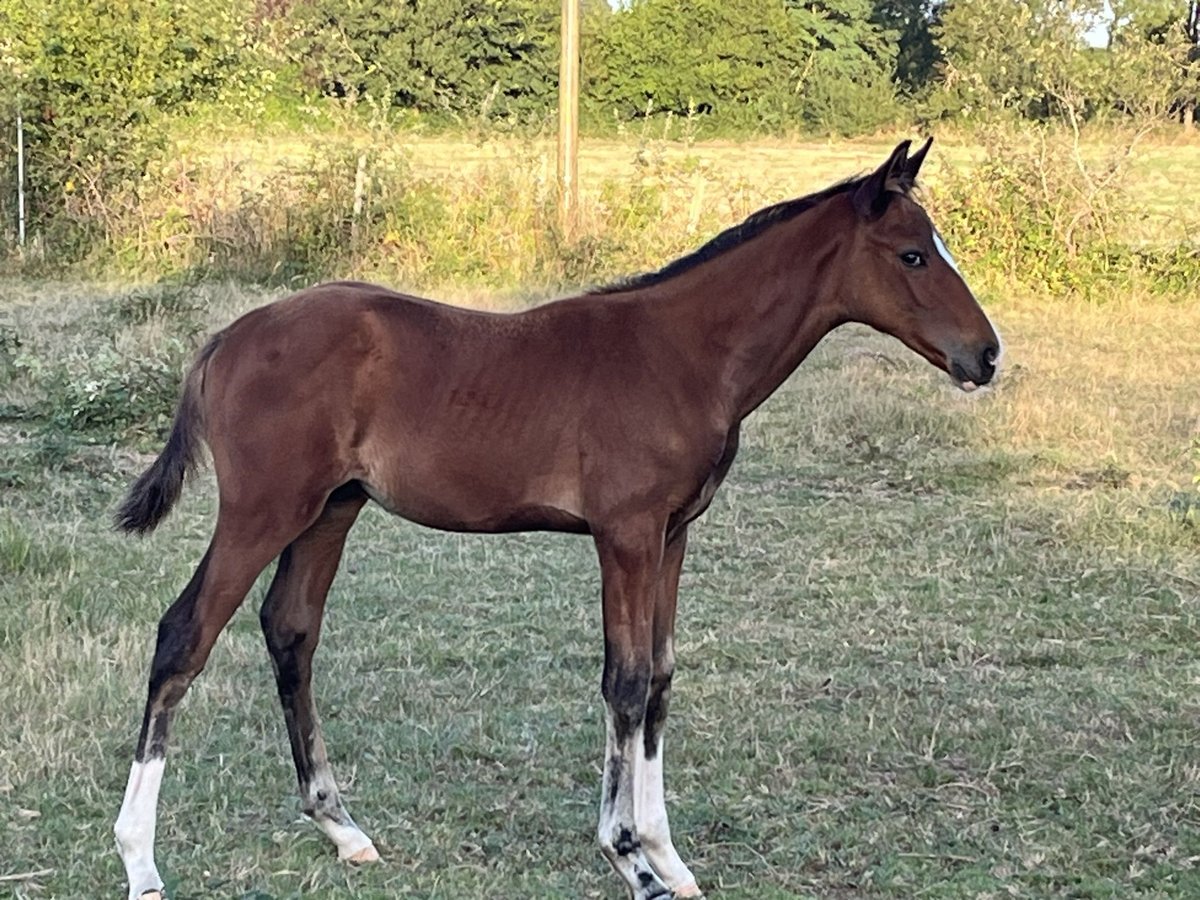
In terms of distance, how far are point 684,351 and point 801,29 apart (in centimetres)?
3267

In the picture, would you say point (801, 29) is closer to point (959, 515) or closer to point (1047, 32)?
point (1047, 32)

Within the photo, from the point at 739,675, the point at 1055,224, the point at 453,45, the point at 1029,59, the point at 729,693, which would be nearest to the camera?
the point at 729,693

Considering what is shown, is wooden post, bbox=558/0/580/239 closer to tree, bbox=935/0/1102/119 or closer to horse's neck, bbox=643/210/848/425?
tree, bbox=935/0/1102/119

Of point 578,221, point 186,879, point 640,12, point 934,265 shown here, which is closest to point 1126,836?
point 934,265

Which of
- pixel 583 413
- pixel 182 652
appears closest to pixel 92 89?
pixel 182 652

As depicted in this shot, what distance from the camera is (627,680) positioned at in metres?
3.56

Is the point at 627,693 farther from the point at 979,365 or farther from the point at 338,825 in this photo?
the point at 979,365

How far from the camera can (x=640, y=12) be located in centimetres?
3416

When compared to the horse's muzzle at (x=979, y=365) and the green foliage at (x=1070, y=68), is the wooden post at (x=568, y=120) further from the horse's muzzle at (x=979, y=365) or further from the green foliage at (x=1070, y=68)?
the horse's muzzle at (x=979, y=365)

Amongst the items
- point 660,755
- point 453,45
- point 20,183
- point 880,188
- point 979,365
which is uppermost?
point 453,45

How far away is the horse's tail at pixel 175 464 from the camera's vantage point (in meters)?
3.81

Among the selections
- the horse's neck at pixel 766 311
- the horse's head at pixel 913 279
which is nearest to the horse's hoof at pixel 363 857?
the horse's neck at pixel 766 311

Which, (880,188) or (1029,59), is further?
(1029,59)

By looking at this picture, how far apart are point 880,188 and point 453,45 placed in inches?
1021
